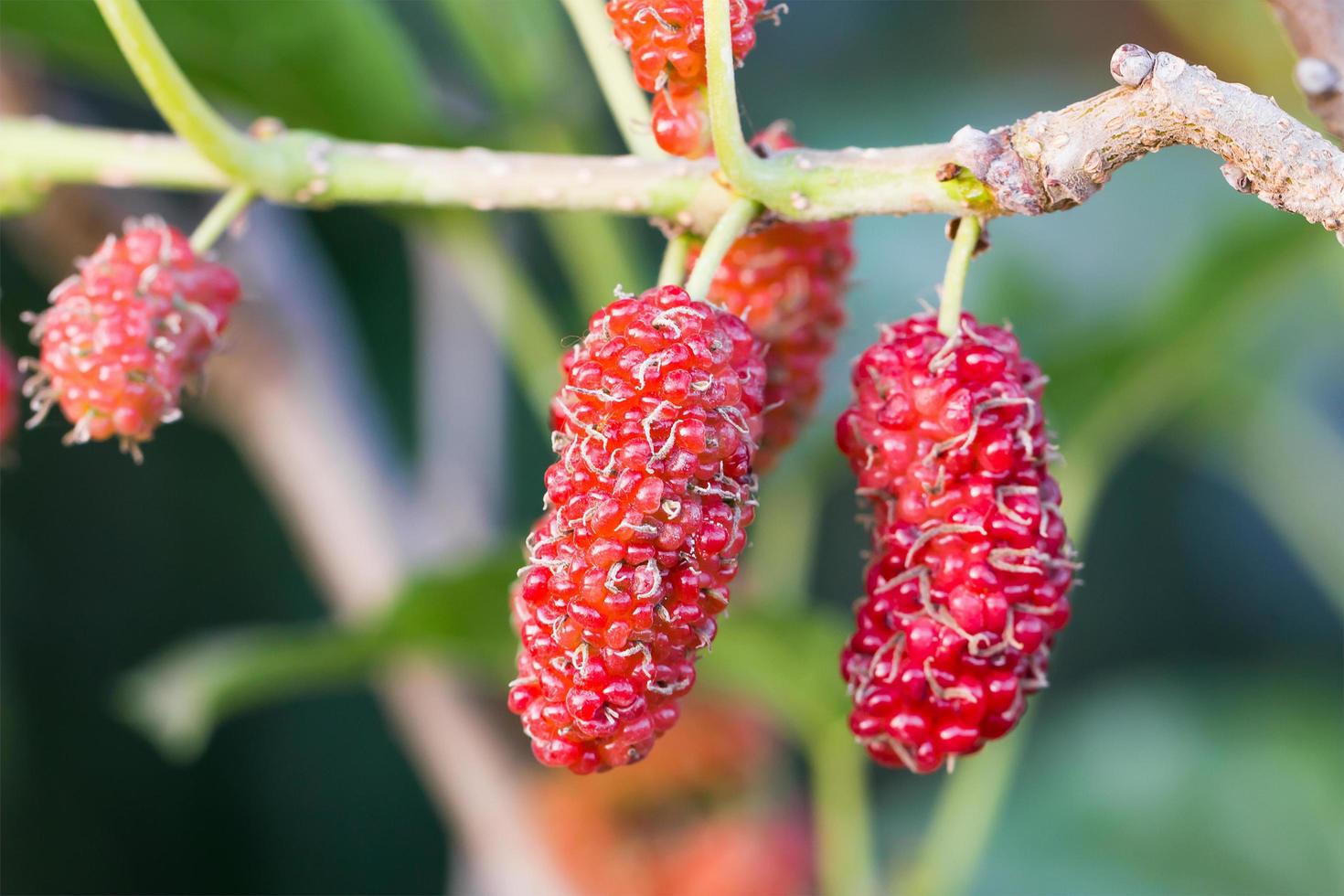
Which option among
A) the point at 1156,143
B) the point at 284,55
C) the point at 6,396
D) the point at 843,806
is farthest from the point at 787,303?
the point at 843,806

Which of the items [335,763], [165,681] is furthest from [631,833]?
[335,763]

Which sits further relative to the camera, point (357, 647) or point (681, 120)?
point (357, 647)

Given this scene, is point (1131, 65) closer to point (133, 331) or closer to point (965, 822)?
point (133, 331)

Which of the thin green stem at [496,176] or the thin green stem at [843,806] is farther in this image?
the thin green stem at [843,806]

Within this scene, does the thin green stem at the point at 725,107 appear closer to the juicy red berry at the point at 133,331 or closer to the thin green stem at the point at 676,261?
the thin green stem at the point at 676,261

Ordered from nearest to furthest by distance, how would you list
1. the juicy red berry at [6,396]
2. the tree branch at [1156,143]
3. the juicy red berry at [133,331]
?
the tree branch at [1156,143], the juicy red berry at [133,331], the juicy red berry at [6,396]

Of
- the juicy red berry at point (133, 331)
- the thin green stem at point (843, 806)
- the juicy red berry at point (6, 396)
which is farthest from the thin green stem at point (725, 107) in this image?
the thin green stem at point (843, 806)

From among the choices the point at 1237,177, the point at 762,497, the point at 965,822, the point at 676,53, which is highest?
the point at 762,497
